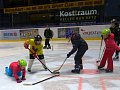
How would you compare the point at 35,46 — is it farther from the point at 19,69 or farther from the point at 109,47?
the point at 109,47

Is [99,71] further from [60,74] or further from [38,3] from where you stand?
[38,3]

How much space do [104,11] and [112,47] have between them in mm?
14742

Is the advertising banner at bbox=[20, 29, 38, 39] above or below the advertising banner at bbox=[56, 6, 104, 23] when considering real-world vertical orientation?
below

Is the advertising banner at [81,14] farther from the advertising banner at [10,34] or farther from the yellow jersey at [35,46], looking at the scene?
the yellow jersey at [35,46]

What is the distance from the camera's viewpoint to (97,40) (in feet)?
66.3

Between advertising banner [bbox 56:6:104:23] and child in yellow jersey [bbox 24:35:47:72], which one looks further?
advertising banner [bbox 56:6:104:23]

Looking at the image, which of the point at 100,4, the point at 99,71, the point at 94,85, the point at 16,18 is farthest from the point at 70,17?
the point at 94,85

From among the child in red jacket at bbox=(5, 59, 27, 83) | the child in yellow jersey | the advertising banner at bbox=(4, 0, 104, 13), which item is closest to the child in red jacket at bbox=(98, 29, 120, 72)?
the child in yellow jersey

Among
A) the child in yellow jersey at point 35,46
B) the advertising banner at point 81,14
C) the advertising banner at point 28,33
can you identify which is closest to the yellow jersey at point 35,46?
the child in yellow jersey at point 35,46

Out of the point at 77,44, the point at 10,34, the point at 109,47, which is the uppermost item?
the point at 77,44

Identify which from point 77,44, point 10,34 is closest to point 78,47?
point 77,44

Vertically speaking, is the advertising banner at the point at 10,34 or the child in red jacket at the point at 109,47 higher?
the child in red jacket at the point at 109,47

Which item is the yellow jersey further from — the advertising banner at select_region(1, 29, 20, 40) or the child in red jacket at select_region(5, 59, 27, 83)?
the advertising banner at select_region(1, 29, 20, 40)

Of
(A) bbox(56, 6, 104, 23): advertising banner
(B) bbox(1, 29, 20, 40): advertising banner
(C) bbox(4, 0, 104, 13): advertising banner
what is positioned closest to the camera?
(B) bbox(1, 29, 20, 40): advertising banner
